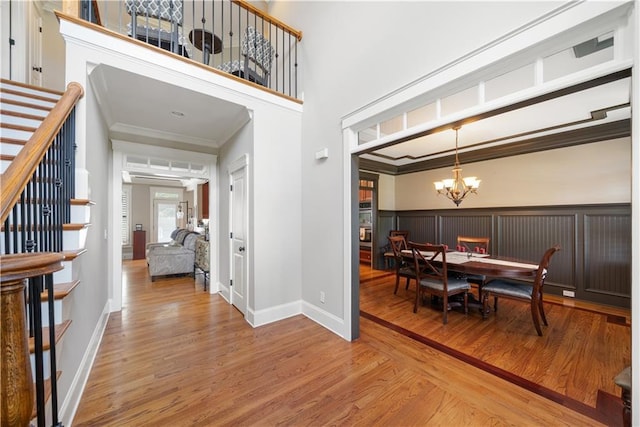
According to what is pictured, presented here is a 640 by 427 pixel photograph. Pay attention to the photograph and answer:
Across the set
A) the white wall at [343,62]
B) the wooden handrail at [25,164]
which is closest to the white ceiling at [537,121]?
the white wall at [343,62]

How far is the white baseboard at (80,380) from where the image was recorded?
1555 millimetres

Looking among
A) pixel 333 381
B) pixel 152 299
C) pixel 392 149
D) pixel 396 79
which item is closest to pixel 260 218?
pixel 333 381

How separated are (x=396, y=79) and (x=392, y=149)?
9.16 feet

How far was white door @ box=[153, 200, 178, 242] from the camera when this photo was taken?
8.98m

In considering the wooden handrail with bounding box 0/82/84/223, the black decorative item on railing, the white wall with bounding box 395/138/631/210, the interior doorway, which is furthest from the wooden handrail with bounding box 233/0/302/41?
the white wall with bounding box 395/138/631/210

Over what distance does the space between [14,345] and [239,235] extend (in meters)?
2.82

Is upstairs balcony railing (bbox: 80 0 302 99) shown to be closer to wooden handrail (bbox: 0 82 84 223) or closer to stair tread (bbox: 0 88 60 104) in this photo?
stair tread (bbox: 0 88 60 104)

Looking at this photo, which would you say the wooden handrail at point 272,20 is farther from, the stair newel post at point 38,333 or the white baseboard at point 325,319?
the white baseboard at point 325,319

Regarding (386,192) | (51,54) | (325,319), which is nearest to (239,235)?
(325,319)

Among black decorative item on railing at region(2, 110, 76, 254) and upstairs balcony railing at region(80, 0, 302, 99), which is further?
upstairs balcony railing at region(80, 0, 302, 99)

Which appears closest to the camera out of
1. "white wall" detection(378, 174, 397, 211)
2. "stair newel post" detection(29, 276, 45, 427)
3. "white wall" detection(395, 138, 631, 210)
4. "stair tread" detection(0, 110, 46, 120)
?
"stair newel post" detection(29, 276, 45, 427)

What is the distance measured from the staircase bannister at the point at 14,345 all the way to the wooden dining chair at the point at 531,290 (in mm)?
3638

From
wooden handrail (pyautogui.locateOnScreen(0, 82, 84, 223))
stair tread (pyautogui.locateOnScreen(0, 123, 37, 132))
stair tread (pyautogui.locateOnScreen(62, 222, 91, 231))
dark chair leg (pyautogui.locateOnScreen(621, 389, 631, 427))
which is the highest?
stair tread (pyautogui.locateOnScreen(0, 123, 37, 132))

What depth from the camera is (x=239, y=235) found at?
3484 millimetres
